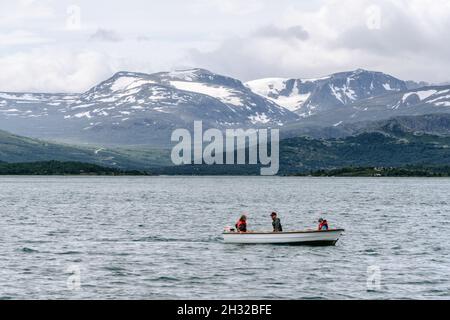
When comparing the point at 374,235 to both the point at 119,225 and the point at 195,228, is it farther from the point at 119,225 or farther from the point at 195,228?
the point at 119,225

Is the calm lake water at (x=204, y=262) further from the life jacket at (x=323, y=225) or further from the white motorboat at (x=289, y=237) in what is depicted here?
the life jacket at (x=323, y=225)

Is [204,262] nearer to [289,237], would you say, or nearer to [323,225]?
[289,237]

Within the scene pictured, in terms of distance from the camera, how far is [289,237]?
277ft

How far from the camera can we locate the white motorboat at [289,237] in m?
84.3

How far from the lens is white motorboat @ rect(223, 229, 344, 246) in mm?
84312

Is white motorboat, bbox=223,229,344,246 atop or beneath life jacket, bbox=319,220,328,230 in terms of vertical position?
beneath

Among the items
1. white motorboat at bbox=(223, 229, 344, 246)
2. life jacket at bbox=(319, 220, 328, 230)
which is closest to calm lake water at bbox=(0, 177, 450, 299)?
white motorboat at bbox=(223, 229, 344, 246)

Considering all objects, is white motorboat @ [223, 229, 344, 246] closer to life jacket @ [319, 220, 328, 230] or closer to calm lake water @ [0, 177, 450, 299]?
life jacket @ [319, 220, 328, 230]

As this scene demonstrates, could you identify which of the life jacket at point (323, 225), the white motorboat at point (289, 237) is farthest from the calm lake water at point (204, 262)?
the life jacket at point (323, 225)

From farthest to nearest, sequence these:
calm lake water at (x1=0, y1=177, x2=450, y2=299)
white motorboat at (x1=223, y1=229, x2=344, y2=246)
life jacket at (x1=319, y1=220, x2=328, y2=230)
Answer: life jacket at (x1=319, y1=220, x2=328, y2=230) → white motorboat at (x1=223, y1=229, x2=344, y2=246) → calm lake water at (x1=0, y1=177, x2=450, y2=299)

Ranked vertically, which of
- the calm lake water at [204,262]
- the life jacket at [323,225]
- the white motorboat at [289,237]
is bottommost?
the calm lake water at [204,262]

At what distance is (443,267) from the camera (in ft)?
241

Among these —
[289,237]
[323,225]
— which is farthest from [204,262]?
[323,225]

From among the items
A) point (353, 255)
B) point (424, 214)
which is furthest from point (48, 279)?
point (424, 214)
